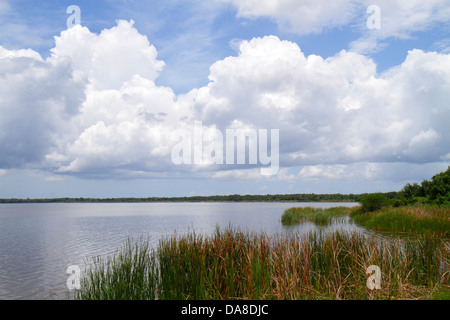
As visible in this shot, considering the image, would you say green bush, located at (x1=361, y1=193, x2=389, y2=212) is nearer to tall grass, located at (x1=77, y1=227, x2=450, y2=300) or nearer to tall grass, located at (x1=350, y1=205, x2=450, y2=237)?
tall grass, located at (x1=350, y1=205, x2=450, y2=237)

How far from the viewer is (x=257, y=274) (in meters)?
7.53

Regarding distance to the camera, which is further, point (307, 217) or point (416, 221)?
point (307, 217)

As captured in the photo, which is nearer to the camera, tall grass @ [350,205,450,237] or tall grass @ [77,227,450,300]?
tall grass @ [77,227,450,300]

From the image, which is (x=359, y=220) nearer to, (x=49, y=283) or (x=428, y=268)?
(x=428, y=268)

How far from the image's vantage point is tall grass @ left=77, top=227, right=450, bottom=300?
7.66m

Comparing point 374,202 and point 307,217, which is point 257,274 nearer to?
point 307,217

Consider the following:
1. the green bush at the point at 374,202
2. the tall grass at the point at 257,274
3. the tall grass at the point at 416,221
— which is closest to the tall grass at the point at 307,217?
the green bush at the point at 374,202

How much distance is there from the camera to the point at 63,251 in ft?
68.6

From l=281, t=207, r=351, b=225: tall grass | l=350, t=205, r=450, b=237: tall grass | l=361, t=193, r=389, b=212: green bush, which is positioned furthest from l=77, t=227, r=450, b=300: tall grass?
l=361, t=193, r=389, b=212: green bush

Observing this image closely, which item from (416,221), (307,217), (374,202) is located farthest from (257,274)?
(374,202)

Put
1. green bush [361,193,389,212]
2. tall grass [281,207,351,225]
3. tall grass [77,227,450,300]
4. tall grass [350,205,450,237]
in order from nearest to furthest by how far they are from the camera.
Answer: tall grass [77,227,450,300]
tall grass [350,205,450,237]
tall grass [281,207,351,225]
green bush [361,193,389,212]

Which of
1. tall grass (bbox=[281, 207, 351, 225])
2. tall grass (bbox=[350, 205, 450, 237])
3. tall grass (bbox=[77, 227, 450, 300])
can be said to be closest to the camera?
tall grass (bbox=[77, 227, 450, 300])

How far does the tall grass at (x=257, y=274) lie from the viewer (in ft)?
25.1

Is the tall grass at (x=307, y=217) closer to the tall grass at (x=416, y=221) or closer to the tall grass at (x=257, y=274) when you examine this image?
the tall grass at (x=416, y=221)
